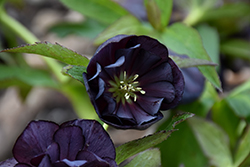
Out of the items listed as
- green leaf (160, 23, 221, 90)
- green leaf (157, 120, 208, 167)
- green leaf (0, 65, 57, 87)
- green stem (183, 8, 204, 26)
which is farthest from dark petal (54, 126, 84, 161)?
green stem (183, 8, 204, 26)

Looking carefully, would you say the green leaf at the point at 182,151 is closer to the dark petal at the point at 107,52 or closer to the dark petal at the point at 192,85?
the dark petal at the point at 192,85

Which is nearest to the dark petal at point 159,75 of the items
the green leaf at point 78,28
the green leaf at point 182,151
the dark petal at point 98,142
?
the dark petal at point 98,142

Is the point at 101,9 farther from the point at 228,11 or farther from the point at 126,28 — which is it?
the point at 228,11

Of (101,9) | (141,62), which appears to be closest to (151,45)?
(141,62)

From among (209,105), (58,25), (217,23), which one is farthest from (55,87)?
(217,23)

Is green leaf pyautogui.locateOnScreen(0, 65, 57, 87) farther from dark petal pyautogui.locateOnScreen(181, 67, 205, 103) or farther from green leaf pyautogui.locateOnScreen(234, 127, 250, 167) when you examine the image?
green leaf pyautogui.locateOnScreen(234, 127, 250, 167)
